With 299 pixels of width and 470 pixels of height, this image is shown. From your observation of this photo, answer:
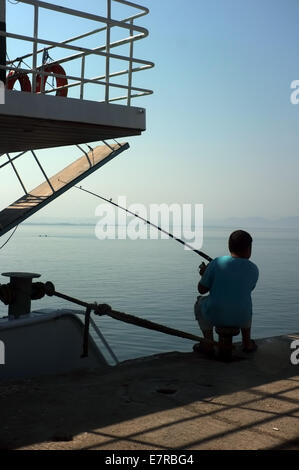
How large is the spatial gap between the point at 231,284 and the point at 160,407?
78.5 inches

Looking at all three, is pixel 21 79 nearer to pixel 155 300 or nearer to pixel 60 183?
pixel 60 183

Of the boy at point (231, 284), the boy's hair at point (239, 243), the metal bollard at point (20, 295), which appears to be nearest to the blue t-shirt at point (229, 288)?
the boy at point (231, 284)

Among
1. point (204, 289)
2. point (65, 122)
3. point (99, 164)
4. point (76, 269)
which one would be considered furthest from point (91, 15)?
point (76, 269)

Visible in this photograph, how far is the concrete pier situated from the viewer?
413 cm

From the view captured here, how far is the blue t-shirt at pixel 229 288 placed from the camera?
21.1ft

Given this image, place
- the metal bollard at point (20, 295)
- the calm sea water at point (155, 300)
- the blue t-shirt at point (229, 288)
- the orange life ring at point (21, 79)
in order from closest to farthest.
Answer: the blue t-shirt at point (229, 288) → the orange life ring at point (21, 79) → the metal bollard at point (20, 295) → the calm sea water at point (155, 300)

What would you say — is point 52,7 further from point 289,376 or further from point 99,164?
point 289,376

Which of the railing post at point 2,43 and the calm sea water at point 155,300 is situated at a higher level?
the railing post at point 2,43

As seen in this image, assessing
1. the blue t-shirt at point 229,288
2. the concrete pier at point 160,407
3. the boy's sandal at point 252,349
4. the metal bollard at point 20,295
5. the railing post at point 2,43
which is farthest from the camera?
Result: the metal bollard at point 20,295

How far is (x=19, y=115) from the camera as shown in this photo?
6734mm

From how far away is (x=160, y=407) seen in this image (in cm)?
486

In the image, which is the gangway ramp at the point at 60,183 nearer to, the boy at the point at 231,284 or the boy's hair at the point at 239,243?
the boy at the point at 231,284

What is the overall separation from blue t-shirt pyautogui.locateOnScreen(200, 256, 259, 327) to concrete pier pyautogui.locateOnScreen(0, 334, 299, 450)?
0.53 meters
